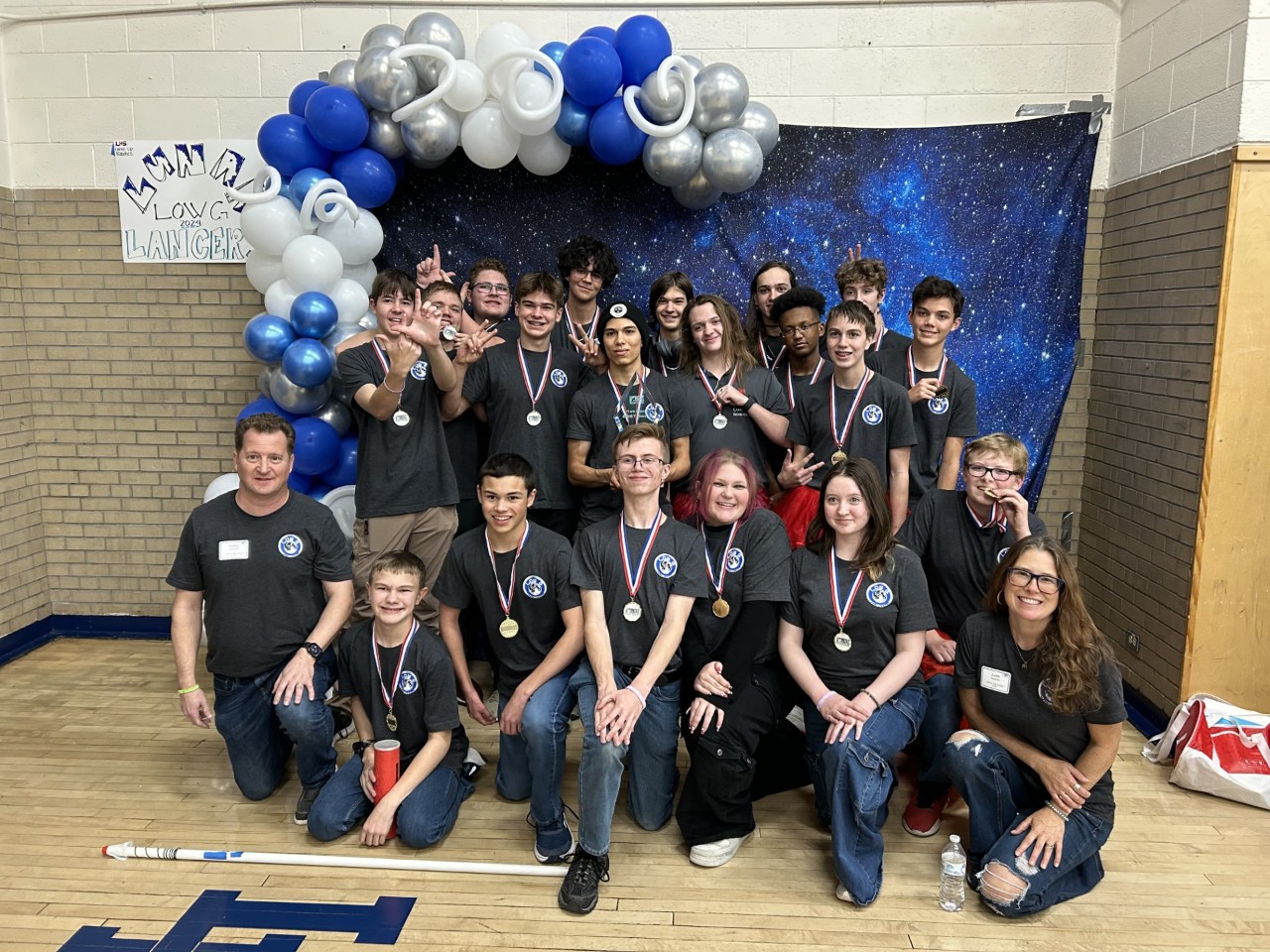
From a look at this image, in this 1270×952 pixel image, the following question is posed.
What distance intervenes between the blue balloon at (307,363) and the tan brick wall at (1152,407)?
3523 mm

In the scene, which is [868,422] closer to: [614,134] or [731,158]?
[731,158]

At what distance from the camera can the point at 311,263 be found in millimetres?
3822

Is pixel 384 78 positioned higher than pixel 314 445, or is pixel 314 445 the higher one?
pixel 384 78

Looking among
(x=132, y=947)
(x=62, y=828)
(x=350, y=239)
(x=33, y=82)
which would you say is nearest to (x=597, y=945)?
(x=132, y=947)

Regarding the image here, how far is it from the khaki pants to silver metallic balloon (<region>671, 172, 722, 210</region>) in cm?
173

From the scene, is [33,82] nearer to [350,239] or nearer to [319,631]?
[350,239]

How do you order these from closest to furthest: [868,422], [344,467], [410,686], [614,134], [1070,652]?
[1070,652] < [410,686] < [868,422] < [614,134] < [344,467]

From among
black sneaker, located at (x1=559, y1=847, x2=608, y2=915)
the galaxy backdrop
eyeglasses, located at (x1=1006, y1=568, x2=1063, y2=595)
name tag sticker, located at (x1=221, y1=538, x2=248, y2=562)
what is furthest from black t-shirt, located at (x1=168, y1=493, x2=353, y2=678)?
eyeglasses, located at (x1=1006, y1=568, x2=1063, y2=595)

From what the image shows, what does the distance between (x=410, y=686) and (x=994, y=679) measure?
1816 mm

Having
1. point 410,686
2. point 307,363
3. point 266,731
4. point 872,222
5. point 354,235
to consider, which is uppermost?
point 872,222

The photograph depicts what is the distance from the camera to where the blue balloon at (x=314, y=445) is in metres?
3.89

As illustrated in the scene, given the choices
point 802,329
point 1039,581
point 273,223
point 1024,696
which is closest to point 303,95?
point 273,223

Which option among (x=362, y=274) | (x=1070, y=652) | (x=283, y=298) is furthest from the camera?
(x=362, y=274)

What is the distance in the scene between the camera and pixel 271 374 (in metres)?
3.96
